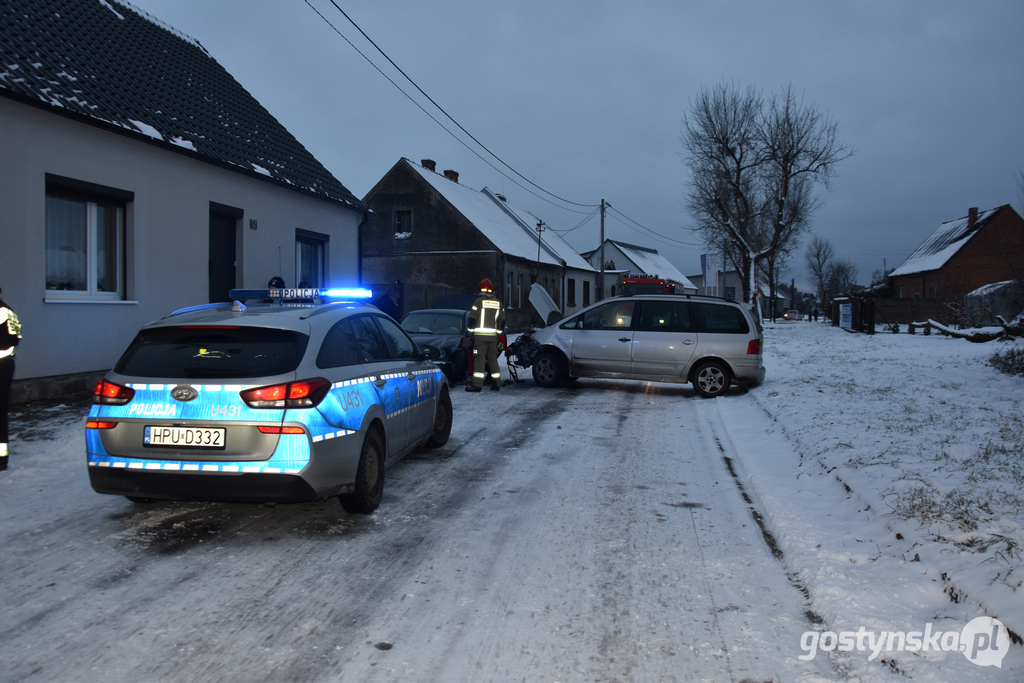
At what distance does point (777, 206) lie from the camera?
3981 centimetres

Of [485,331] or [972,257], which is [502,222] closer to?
[485,331]

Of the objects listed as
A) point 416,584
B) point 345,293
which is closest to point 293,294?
point 345,293

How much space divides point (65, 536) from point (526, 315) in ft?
107

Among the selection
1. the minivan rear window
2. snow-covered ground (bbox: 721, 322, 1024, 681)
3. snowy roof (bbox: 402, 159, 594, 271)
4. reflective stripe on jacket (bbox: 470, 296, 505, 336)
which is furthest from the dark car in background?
snowy roof (bbox: 402, 159, 594, 271)

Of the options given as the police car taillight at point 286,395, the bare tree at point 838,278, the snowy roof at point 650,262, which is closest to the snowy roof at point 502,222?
the snowy roof at point 650,262

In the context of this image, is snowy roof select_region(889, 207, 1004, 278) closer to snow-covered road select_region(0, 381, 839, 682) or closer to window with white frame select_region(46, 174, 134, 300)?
snow-covered road select_region(0, 381, 839, 682)

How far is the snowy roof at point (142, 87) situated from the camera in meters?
9.74

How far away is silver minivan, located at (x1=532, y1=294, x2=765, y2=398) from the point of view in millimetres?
11484

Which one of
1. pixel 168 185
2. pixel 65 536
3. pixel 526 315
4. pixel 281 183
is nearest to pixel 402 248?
pixel 526 315

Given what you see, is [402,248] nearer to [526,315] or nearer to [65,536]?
[526,315]

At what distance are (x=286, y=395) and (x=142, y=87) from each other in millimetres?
10686

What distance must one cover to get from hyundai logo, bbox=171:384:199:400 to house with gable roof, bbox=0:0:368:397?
6300 mm

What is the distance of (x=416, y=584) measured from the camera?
380 cm

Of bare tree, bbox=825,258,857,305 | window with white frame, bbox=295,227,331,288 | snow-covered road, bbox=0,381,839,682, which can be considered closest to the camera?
snow-covered road, bbox=0,381,839,682
